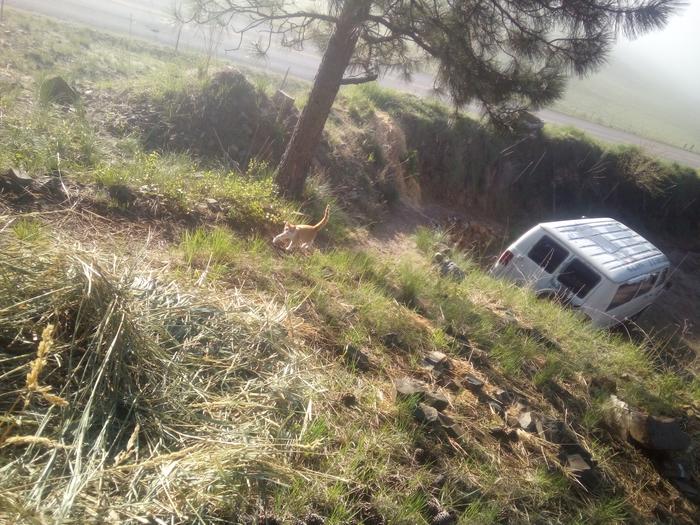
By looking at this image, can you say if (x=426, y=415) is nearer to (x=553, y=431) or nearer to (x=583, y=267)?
(x=553, y=431)

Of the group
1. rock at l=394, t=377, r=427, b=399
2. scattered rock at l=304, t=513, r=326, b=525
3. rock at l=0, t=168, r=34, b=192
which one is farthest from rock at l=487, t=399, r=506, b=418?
rock at l=0, t=168, r=34, b=192

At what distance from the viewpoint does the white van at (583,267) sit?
654 centimetres

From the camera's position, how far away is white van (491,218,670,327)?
6535mm

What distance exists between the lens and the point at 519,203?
14.6 m

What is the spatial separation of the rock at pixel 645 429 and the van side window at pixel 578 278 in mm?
2978

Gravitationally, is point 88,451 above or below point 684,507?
above

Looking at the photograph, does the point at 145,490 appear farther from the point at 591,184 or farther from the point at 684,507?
the point at 591,184

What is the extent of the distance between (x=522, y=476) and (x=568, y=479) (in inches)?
15.0

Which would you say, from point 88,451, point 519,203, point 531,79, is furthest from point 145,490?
point 519,203

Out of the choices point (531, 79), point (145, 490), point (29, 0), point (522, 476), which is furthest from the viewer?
point (29, 0)

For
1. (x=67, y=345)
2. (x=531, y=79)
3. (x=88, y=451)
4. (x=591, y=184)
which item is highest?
(x=531, y=79)

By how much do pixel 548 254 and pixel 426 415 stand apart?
4808mm

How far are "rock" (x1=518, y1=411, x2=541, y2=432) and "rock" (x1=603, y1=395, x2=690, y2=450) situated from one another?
3.07ft

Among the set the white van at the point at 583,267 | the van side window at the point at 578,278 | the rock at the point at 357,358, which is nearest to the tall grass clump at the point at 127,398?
the rock at the point at 357,358
